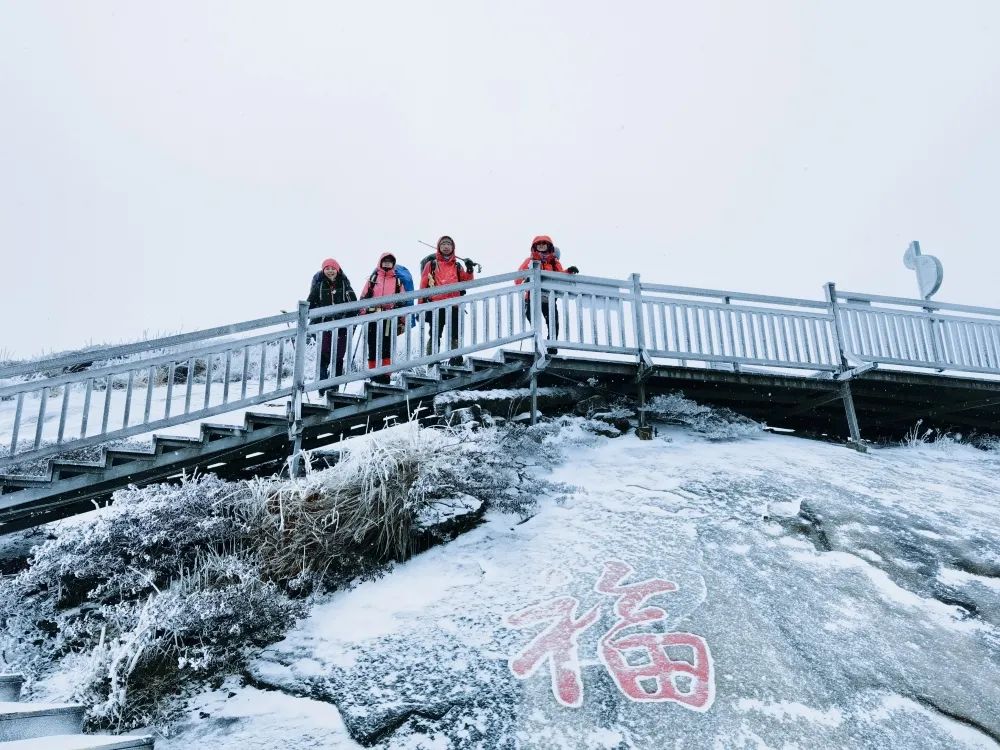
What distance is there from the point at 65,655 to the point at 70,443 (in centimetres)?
202

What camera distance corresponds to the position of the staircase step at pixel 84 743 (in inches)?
121

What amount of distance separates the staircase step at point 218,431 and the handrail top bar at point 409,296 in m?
1.39

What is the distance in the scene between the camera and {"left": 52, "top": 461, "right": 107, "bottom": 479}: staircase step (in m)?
5.96

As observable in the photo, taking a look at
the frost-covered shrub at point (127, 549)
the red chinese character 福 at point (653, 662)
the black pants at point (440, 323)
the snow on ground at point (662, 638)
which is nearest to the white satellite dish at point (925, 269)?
the snow on ground at point (662, 638)

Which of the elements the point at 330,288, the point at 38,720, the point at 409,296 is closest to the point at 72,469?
the point at 38,720

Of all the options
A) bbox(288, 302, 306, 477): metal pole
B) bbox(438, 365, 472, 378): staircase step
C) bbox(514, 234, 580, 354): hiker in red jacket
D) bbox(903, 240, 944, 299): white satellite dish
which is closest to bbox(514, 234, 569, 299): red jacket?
bbox(514, 234, 580, 354): hiker in red jacket

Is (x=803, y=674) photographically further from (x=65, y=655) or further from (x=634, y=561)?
(x=65, y=655)

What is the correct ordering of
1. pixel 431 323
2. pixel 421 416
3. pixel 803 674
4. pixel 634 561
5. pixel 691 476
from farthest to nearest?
pixel 421 416
pixel 431 323
pixel 691 476
pixel 634 561
pixel 803 674

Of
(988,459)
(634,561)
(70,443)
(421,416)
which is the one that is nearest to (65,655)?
(70,443)

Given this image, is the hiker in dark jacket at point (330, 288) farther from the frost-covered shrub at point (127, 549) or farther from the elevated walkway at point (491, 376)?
the frost-covered shrub at point (127, 549)

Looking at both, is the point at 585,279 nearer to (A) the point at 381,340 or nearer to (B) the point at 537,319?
(B) the point at 537,319

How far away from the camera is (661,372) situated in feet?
29.0

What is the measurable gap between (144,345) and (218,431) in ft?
3.62

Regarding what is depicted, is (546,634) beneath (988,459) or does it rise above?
beneath
